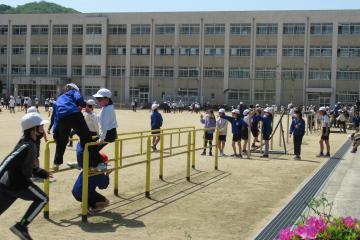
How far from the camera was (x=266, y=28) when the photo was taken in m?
77.1

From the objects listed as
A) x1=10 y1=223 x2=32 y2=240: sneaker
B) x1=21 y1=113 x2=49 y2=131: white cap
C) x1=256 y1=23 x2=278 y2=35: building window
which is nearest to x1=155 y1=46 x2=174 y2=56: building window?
x1=256 y1=23 x2=278 y2=35: building window

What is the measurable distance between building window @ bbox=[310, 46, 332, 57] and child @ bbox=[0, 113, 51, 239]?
72272 millimetres

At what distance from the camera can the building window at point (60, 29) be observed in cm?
8612

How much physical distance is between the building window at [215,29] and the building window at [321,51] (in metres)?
13.0

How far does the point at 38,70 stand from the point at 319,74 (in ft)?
142

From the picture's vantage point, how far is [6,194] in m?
6.21

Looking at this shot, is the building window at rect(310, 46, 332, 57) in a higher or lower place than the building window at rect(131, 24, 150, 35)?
lower

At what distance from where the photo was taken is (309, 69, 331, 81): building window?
75062 mm

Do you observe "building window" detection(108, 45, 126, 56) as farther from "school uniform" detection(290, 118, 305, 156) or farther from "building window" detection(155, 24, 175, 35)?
"school uniform" detection(290, 118, 305, 156)

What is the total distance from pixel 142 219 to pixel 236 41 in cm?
7164

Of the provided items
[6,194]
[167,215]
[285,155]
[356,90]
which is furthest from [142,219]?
[356,90]

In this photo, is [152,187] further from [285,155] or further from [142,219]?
[285,155]

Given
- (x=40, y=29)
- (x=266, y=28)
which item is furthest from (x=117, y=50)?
(x=266, y=28)

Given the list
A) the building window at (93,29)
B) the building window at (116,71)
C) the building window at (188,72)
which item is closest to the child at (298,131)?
the building window at (188,72)
